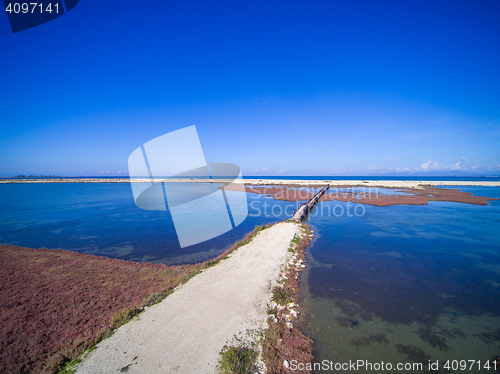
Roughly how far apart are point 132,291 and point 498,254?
23.4 m

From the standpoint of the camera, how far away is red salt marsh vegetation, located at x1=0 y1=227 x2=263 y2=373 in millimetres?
5965

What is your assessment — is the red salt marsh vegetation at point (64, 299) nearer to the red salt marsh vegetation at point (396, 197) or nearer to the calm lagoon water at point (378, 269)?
the calm lagoon water at point (378, 269)

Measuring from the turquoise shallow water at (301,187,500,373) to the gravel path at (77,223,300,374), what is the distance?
236cm

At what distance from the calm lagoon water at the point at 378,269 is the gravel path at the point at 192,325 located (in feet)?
7.56

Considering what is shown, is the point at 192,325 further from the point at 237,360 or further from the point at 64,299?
the point at 64,299

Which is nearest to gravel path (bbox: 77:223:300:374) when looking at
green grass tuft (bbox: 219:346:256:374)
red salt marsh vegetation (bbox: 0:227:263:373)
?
green grass tuft (bbox: 219:346:256:374)

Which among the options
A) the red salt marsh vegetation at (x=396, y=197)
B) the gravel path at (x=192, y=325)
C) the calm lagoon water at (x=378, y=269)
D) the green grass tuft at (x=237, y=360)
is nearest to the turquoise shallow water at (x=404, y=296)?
the calm lagoon water at (x=378, y=269)

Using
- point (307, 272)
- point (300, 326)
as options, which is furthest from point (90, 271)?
point (307, 272)

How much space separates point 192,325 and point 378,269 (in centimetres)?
1090

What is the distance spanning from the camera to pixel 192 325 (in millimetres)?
6812

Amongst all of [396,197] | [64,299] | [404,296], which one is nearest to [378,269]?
[404,296]

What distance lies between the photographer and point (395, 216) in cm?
2652

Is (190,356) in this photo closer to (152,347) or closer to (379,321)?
(152,347)

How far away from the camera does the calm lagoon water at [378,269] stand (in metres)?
6.79
